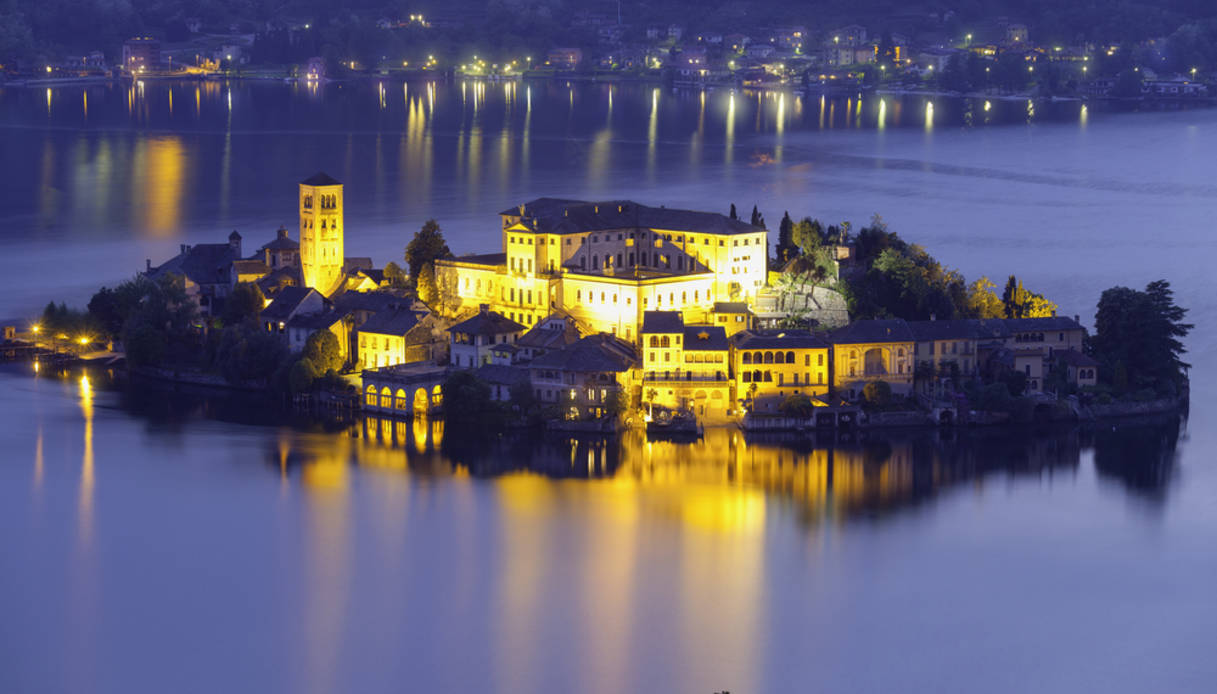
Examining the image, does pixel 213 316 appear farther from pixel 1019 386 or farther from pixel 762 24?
pixel 762 24

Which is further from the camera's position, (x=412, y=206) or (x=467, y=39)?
(x=467, y=39)

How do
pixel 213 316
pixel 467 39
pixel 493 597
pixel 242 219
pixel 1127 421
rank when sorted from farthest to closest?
1. pixel 467 39
2. pixel 242 219
3. pixel 213 316
4. pixel 1127 421
5. pixel 493 597

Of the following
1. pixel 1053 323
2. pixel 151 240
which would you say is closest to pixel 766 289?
pixel 1053 323

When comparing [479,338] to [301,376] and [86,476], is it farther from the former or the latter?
[86,476]

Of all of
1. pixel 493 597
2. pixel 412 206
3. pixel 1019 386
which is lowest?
pixel 493 597

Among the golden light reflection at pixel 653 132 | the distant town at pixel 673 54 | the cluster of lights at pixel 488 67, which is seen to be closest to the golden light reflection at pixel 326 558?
the golden light reflection at pixel 653 132

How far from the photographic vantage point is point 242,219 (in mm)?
41469

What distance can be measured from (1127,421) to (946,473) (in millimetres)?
2822

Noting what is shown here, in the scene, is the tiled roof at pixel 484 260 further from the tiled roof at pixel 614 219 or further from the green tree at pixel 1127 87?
the green tree at pixel 1127 87

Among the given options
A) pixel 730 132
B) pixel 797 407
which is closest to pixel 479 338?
pixel 797 407

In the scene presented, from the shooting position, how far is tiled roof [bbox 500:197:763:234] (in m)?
26.3

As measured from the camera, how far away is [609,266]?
26.6 metres

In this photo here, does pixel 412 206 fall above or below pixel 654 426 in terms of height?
above

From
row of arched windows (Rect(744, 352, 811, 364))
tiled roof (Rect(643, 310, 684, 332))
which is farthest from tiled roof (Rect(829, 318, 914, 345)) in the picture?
tiled roof (Rect(643, 310, 684, 332))
